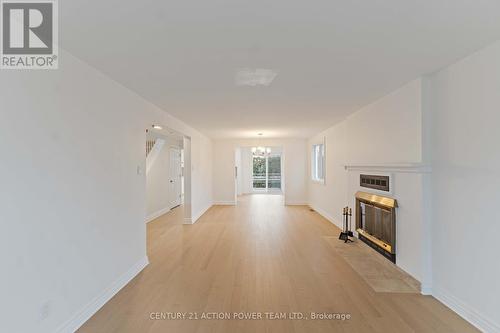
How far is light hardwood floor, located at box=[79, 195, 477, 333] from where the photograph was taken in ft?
7.55

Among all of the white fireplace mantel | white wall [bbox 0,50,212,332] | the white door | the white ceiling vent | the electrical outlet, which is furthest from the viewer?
the white door

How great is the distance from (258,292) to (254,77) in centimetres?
236

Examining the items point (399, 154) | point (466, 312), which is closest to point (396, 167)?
point (399, 154)

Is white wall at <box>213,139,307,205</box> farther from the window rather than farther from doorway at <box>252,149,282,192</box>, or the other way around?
doorway at <box>252,149,282,192</box>

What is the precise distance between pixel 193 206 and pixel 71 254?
162 inches

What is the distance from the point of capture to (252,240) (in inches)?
189

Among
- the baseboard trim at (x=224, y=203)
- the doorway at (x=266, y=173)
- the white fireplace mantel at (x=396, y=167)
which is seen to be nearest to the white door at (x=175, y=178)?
the baseboard trim at (x=224, y=203)

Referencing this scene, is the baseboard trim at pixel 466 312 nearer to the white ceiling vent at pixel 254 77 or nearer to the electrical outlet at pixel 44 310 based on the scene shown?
the white ceiling vent at pixel 254 77

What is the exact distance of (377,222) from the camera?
399cm

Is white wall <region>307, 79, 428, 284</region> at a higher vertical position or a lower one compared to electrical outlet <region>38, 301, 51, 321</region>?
higher

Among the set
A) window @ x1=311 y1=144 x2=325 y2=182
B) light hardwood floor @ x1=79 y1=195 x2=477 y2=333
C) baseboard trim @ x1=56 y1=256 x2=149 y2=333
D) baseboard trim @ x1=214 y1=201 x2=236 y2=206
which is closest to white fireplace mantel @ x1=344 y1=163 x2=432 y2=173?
light hardwood floor @ x1=79 y1=195 x2=477 y2=333

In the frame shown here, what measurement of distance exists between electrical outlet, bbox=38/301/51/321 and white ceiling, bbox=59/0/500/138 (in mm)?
2012

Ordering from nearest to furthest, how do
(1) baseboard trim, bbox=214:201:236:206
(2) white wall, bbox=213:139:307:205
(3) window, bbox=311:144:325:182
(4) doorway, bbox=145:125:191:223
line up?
(4) doorway, bbox=145:125:191:223 → (3) window, bbox=311:144:325:182 → (2) white wall, bbox=213:139:307:205 → (1) baseboard trim, bbox=214:201:236:206

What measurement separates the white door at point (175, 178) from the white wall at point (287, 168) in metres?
1.36
